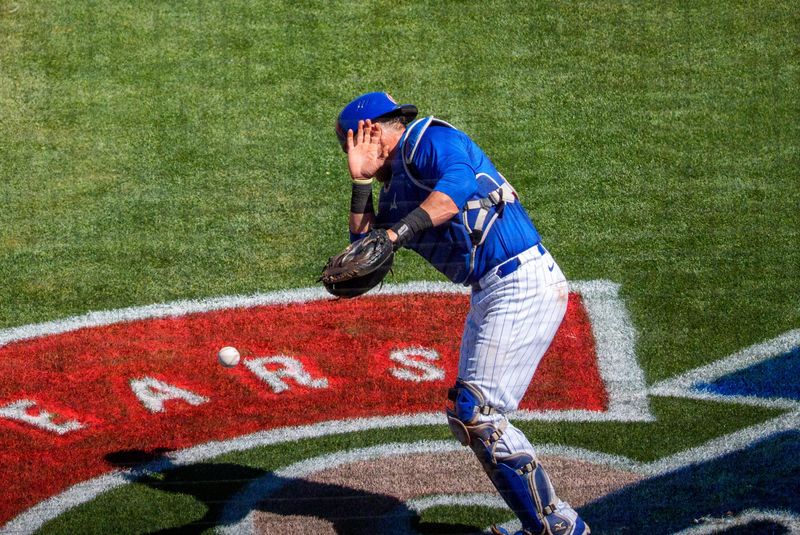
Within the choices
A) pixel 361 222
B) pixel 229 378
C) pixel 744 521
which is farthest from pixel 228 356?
pixel 744 521

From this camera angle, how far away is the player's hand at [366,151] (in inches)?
213

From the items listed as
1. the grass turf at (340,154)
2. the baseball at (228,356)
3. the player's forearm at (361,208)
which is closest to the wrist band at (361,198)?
the player's forearm at (361,208)

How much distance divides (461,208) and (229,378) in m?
2.77

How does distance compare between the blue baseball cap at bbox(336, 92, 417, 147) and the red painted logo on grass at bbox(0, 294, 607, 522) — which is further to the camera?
the red painted logo on grass at bbox(0, 294, 607, 522)

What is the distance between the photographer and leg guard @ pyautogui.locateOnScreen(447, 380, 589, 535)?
528cm

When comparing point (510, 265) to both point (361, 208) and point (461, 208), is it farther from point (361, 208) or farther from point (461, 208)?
point (361, 208)

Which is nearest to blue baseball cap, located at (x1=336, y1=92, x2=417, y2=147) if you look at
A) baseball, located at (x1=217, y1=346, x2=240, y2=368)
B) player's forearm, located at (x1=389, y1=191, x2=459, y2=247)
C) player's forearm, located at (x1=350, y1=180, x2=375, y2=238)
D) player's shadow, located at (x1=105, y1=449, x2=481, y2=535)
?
player's forearm, located at (x1=350, y1=180, x2=375, y2=238)

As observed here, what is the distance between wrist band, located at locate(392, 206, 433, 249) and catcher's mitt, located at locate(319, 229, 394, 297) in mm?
58

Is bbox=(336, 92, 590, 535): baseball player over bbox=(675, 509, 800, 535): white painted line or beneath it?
over

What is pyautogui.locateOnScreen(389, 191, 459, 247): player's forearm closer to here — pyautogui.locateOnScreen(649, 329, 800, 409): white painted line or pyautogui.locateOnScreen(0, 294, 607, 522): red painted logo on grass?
pyautogui.locateOnScreen(0, 294, 607, 522): red painted logo on grass

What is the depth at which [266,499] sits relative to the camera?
6.14 meters

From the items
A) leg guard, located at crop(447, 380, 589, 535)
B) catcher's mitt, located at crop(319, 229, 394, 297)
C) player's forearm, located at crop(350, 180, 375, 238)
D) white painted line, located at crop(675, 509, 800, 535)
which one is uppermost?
player's forearm, located at crop(350, 180, 375, 238)

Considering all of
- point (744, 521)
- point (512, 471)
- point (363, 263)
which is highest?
point (363, 263)

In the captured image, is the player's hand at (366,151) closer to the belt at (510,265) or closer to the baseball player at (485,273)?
the baseball player at (485,273)
